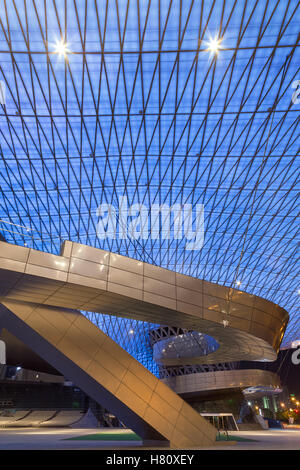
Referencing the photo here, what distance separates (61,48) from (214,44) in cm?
1031

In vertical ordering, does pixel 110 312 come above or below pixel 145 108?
below

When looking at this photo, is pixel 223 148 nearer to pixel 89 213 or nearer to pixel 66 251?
pixel 89 213

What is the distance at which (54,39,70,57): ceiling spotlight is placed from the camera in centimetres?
2656

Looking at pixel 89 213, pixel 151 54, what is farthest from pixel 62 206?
pixel 151 54

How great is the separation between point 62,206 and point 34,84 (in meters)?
18.3

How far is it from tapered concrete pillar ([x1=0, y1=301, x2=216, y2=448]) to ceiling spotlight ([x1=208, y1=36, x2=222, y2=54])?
19.3 metres

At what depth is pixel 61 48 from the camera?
26.9m

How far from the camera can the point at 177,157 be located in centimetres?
3847
